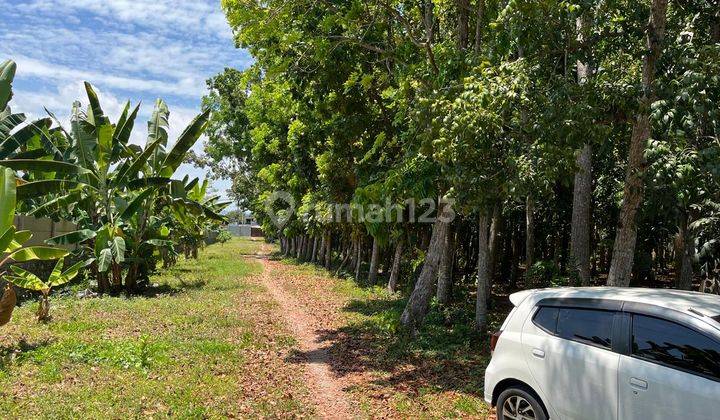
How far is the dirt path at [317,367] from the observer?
7840 mm

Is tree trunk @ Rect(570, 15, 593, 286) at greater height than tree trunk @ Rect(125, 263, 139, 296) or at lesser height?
greater

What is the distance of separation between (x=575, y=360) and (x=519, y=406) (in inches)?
36.7

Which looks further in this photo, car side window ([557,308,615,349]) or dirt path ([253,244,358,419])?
dirt path ([253,244,358,419])

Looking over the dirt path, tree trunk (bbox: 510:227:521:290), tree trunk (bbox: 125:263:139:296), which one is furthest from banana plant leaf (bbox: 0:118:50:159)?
tree trunk (bbox: 510:227:521:290)

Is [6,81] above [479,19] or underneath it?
underneath

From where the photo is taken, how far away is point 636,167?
7.73 metres

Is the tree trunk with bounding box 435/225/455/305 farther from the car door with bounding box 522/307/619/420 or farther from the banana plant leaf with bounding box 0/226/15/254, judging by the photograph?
the banana plant leaf with bounding box 0/226/15/254

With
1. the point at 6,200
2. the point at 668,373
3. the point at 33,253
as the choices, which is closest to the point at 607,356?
the point at 668,373

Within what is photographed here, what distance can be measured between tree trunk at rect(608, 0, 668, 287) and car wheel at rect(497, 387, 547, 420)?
→ 9.96ft

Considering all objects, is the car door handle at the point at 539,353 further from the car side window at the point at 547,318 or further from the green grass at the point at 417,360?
the green grass at the point at 417,360

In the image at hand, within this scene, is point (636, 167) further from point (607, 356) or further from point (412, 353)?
point (412, 353)

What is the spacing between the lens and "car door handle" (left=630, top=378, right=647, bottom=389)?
4.70 m

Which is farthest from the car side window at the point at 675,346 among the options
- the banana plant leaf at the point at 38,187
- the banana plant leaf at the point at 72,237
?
the banana plant leaf at the point at 72,237

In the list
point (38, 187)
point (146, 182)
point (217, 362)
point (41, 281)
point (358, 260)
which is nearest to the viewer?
point (217, 362)
